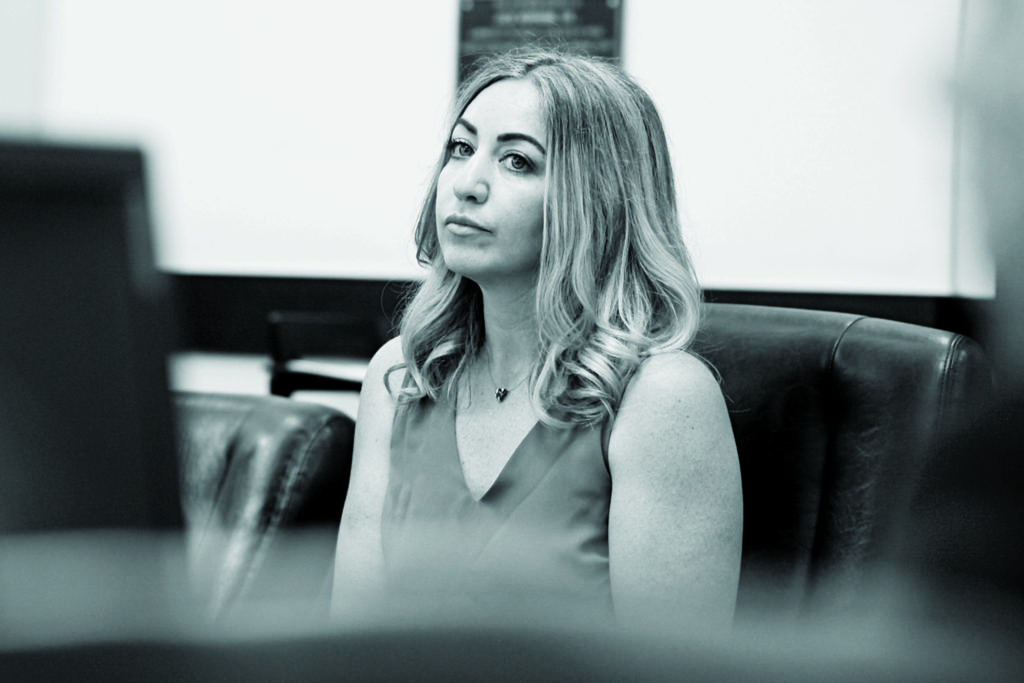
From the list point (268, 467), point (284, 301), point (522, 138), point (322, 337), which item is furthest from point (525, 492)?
point (284, 301)

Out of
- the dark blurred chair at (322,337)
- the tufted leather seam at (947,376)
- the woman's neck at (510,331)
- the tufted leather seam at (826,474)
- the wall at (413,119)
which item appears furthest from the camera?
the dark blurred chair at (322,337)

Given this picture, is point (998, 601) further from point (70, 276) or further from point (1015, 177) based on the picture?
point (70, 276)

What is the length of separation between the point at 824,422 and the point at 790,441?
4 centimetres

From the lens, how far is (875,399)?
1115 mm

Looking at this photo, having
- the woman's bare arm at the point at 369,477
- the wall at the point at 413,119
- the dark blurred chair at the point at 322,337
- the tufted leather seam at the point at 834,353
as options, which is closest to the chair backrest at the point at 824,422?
the tufted leather seam at the point at 834,353

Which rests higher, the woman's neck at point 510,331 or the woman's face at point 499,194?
the woman's face at point 499,194

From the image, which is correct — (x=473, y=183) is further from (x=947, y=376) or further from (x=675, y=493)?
(x=947, y=376)

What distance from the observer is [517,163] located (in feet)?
4.06

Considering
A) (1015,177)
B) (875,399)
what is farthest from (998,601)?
(875,399)

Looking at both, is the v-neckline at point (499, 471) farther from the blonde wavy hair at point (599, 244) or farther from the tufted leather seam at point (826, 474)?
the tufted leather seam at point (826, 474)

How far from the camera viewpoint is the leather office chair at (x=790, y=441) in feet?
3.58

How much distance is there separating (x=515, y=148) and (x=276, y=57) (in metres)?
1.70

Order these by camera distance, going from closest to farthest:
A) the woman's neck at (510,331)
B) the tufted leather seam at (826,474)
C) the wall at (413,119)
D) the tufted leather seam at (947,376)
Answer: the tufted leather seam at (947,376)
the tufted leather seam at (826,474)
the woman's neck at (510,331)
the wall at (413,119)

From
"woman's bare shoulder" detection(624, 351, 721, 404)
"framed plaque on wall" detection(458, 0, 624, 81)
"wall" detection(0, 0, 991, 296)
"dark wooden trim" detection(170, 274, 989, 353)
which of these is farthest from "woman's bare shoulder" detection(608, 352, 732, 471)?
"framed plaque on wall" detection(458, 0, 624, 81)
